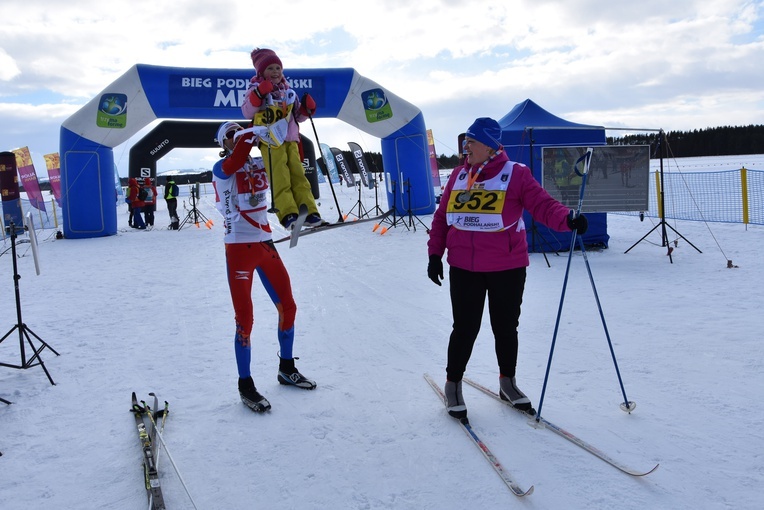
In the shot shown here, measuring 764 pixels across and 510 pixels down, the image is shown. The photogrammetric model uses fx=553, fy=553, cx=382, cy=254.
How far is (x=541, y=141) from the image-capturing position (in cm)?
963

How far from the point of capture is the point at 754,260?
825 cm

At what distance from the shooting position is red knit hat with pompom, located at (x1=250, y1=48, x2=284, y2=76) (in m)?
3.42

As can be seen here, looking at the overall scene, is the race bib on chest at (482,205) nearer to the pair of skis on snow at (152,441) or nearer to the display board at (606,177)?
the pair of skis on snow at (152,441)

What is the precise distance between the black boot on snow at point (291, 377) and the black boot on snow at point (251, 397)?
13.5 inches

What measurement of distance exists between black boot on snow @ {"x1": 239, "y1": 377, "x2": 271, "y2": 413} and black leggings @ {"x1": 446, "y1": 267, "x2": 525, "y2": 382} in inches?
47.9

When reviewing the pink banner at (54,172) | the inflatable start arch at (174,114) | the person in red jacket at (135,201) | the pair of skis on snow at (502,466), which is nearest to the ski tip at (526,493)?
the pair of skis on snow at (502,466)

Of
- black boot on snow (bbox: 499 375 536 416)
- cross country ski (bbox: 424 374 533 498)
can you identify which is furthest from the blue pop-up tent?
cross country ski (bbox: 424 374 533 498)

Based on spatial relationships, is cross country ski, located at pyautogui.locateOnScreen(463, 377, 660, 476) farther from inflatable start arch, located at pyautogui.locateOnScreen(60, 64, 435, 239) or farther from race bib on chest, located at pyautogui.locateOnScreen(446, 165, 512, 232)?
inflatable start arch, located at pyautogui.locateOnScreen(60, 64, 435, 239)

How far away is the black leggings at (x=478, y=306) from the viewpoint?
3.28m

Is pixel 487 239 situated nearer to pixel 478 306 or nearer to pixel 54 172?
pixel 478 306

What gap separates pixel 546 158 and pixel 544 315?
14.0 ft

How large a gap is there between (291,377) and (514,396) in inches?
62.6

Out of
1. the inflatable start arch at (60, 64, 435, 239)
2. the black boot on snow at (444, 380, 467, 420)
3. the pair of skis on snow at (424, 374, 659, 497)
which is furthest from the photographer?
the inflatable start arch at (60, 64, 435, 239)

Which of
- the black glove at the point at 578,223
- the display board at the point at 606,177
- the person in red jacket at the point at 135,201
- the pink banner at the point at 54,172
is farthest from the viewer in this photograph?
the pink banner at the point at 54,172
